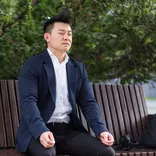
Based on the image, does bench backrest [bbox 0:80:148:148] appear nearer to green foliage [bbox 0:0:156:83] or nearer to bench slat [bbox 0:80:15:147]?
bench slat [bbox 0:80:15:147]

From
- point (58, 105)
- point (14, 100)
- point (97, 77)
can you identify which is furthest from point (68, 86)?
point (97, 77)

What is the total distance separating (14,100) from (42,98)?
31.7 inches

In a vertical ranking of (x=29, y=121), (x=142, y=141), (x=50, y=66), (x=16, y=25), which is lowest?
(x=142, y=141)

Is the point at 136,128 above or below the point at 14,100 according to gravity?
below

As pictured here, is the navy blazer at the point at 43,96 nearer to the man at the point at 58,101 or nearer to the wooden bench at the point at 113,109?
the man at the point at 58,101

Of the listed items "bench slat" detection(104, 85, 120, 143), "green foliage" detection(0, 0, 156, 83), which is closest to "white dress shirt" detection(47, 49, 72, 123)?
"green foliage" detection(0, 0, 156, 83)

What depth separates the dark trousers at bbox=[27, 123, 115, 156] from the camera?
160 inches

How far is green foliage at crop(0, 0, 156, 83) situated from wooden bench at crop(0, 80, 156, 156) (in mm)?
678

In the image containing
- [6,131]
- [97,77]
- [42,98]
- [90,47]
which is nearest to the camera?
[42,98]

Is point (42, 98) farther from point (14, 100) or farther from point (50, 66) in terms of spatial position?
point (14, 100)

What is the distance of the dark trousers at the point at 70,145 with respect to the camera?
4.07m

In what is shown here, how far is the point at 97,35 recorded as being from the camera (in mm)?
6305

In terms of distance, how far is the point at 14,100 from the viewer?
16.8ft

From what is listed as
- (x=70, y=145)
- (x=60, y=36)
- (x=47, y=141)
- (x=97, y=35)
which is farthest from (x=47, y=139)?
(x=97, y=35)
